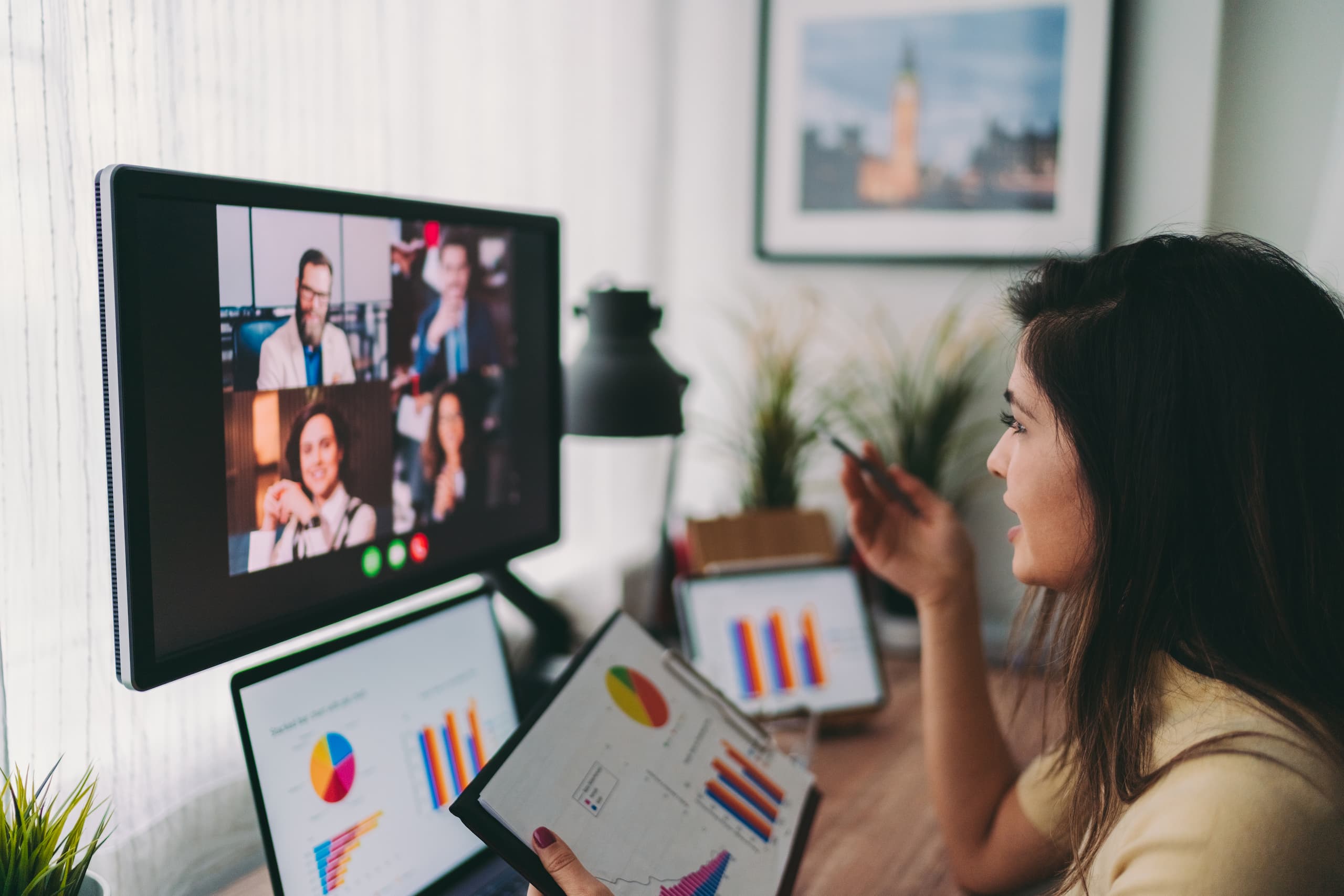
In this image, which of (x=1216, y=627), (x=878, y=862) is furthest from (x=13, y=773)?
(x=1216, y=627)

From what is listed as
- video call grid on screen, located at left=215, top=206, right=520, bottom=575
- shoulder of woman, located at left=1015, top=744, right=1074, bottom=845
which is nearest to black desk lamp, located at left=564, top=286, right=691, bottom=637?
video call grid on screen, located at left=215, top=206, right=520, bottom=575

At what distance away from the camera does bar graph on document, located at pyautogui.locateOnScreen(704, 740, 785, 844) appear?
3.27 ft

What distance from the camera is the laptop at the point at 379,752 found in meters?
0.86

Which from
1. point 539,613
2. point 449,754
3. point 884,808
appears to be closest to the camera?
point 449,754

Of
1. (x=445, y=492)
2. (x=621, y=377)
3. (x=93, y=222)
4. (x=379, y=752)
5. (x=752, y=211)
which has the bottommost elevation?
(x=379, y=752)

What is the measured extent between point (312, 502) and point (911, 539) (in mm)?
818

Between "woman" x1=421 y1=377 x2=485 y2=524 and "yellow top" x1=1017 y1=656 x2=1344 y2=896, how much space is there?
735 mm

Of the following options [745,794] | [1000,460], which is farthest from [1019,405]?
[745,794]

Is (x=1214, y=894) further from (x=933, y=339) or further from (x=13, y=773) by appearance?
(x=933, y=339)

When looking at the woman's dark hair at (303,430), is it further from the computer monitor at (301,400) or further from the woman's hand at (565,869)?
the woman's hand at (565,869)

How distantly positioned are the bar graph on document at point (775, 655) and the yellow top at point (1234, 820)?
754 millimetres

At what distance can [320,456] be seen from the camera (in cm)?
90

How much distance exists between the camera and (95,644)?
3.11 ft

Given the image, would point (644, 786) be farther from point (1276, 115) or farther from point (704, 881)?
point (1276, 115)
